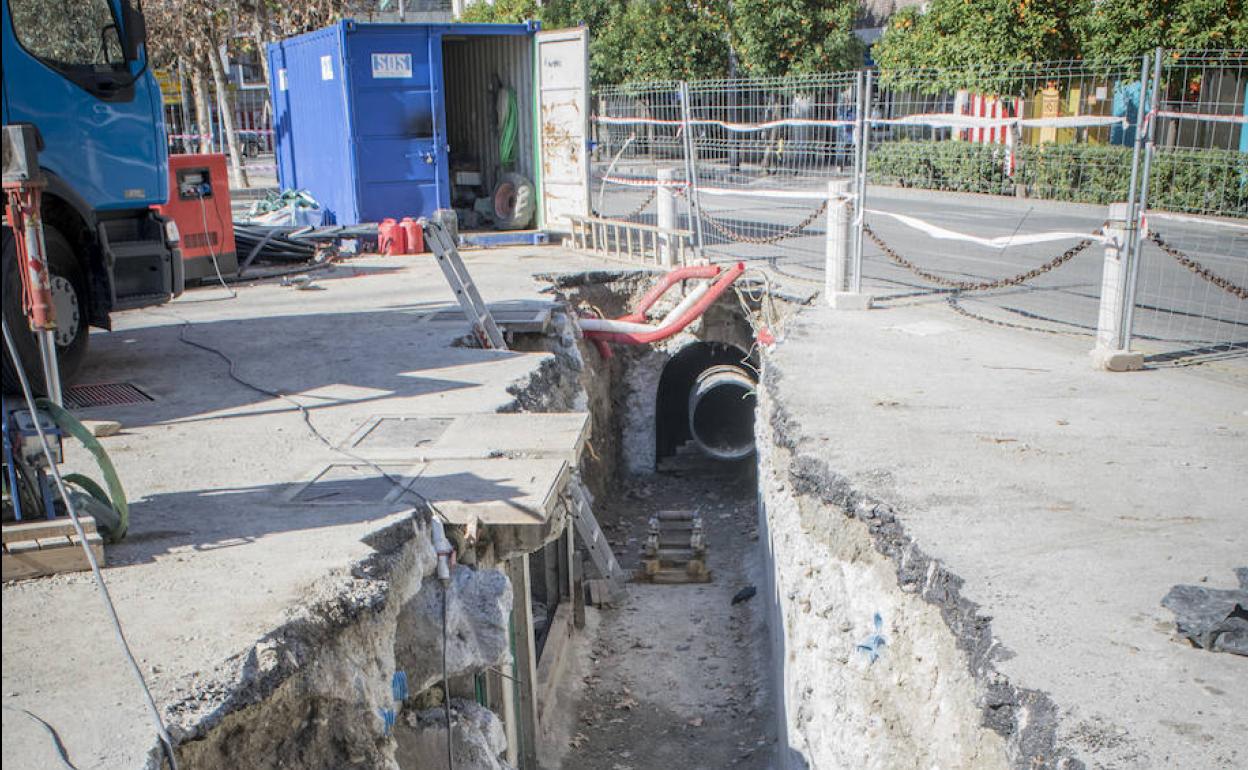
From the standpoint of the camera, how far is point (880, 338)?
9.34 meters

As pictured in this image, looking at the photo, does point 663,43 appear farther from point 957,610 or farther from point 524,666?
point 957,610

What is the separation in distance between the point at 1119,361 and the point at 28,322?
789 centimetres

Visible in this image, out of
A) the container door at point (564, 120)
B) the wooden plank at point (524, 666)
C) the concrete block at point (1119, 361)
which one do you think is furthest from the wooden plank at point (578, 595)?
the container door at point (564, 120)

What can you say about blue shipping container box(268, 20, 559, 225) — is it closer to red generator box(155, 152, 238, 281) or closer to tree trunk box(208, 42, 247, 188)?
A: red generator box(155, 152, 238, 281)

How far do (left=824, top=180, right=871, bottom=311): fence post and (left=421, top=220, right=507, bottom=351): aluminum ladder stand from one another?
355cm

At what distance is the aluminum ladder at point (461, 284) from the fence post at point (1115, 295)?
491 centimetres

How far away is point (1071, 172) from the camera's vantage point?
15.5 meters

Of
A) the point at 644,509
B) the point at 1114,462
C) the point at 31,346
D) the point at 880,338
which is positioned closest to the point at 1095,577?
the point at 1114,462

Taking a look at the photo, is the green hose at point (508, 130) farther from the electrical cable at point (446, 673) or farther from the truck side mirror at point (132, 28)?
the electrical cable at point (446, 673)

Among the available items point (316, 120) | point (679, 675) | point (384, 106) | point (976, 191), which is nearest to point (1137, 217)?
point (679, 675)

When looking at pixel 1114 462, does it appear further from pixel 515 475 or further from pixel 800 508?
pixel 515 475

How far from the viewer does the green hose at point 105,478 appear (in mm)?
4379

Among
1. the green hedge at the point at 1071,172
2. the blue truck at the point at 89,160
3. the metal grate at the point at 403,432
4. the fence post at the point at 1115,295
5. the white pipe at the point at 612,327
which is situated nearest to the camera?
the metal grate at the point at 403,432

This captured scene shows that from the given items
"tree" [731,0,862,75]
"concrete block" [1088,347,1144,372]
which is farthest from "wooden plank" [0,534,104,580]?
"tree" [731,0,862,75]
